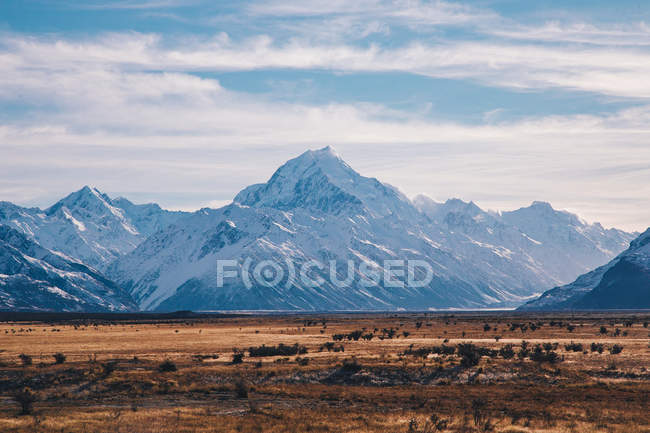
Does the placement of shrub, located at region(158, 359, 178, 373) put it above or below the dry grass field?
above

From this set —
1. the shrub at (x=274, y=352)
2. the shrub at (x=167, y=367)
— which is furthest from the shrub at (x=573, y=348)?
the shrub at (x=167, y=367)

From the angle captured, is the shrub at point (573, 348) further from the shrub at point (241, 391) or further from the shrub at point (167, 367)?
the shrub at point (241, 391)

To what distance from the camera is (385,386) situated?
5678 centimetres

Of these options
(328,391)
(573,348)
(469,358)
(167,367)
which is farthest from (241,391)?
(573,348)

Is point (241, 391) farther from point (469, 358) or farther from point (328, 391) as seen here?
point (469, 358)

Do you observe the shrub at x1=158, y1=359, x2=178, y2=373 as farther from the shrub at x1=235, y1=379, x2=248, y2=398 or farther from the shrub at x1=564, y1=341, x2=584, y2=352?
the shrub at x1=564, y1=341, x2=584, y2=352

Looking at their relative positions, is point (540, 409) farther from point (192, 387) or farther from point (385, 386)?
point (192, 387)

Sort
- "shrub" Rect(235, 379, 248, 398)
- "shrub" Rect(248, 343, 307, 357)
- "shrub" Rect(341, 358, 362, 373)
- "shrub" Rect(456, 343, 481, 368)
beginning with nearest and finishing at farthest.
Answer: "shrub" Rect(235, 379, 248, 398), "shrub" Rect(341, 358, 362, 373), "shrub" Rect(456, 343, 481, 368), "shrub" Rect(248, 343, 307, 357)

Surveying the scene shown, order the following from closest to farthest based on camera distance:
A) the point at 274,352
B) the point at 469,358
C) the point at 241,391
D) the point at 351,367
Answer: the point at 241,391, the point at 351,367, the point at 469,358, the point at 274,352

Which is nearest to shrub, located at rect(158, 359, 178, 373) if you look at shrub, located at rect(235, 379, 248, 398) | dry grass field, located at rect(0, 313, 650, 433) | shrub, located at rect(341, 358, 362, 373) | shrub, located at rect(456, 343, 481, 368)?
dry grass field, located at rect(0, 313, 650, 433)

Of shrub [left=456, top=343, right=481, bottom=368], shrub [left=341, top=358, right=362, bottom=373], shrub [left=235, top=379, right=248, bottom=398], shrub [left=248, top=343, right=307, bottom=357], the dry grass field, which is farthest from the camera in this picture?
shrub [left=248, top=343, right=307, bottom=357]

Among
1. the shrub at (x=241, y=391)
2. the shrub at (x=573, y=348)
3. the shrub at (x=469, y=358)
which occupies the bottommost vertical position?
the shrub at (x=573, y=348)

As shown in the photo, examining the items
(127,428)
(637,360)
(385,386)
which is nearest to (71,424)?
(127,428)

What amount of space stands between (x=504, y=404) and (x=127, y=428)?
22.8 m
